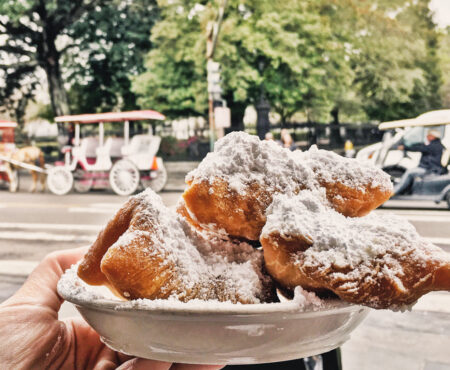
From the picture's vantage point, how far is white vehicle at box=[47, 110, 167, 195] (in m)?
9.88

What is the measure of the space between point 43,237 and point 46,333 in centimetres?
522

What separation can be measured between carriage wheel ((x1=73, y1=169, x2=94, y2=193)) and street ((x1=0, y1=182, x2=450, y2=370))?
29 cm

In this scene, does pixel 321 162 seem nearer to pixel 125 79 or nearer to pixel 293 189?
pixel 293 189

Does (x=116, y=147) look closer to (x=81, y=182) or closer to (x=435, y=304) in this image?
(x=81, y=182)

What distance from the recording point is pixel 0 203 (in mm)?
9328

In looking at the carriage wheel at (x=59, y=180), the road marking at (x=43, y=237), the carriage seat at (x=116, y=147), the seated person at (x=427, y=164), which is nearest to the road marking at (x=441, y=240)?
the seated person at (x=427, y=164)

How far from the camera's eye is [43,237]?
5949 mm

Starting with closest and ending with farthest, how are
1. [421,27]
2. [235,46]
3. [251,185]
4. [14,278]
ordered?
[251,185], [14,278], [421,27], [235,46]

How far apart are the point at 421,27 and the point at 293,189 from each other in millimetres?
11130

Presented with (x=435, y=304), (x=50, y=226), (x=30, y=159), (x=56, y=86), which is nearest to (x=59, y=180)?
(x=30, y=159)

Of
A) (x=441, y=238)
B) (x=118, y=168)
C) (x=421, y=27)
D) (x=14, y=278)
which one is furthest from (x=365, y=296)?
(x=421, y=27)

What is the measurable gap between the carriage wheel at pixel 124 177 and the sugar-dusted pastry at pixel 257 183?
9.10m

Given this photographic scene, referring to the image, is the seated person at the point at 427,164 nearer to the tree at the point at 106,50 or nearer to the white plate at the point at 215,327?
the white plate at the point at 215,327

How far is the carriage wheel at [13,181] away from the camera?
11117mm
